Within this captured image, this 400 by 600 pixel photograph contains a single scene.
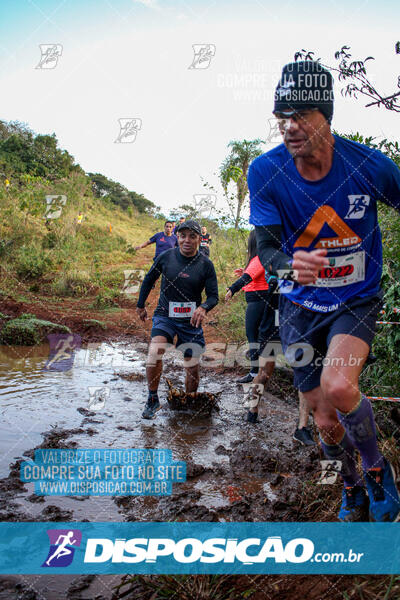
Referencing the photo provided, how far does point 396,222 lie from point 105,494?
296 cm

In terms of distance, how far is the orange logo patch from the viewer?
2127mm

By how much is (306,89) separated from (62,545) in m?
2.56

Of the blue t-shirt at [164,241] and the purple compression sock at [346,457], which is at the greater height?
the blue t-shirt at [164,241]

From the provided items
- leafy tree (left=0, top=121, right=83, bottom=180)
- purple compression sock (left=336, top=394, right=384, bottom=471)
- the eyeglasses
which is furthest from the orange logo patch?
leafy tree (left=0, top=121, right=83, bottom=180)

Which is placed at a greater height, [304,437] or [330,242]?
[330,242]

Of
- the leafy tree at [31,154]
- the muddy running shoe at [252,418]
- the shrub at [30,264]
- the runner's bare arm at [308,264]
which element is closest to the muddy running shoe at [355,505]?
the runner's bare arm at [308,264]

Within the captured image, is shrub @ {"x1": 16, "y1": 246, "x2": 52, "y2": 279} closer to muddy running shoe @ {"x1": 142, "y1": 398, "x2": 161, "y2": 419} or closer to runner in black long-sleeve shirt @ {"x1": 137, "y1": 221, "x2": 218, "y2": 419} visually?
runner in black long-sleeve shirt @ {"x1": 137, "y1": 221, "x2": 218, "y2": 419}

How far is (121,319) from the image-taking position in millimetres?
9609

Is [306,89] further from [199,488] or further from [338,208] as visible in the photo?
[199,488]

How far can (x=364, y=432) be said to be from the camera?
6.53 ft

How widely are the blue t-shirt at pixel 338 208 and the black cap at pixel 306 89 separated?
0.73 feet

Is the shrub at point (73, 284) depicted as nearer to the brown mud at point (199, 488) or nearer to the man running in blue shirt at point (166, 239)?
the man running in blue shirt at point (166, 239)

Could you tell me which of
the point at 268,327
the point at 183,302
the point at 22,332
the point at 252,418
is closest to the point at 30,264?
the point at 22,332

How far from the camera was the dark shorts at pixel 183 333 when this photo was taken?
14.9ft
